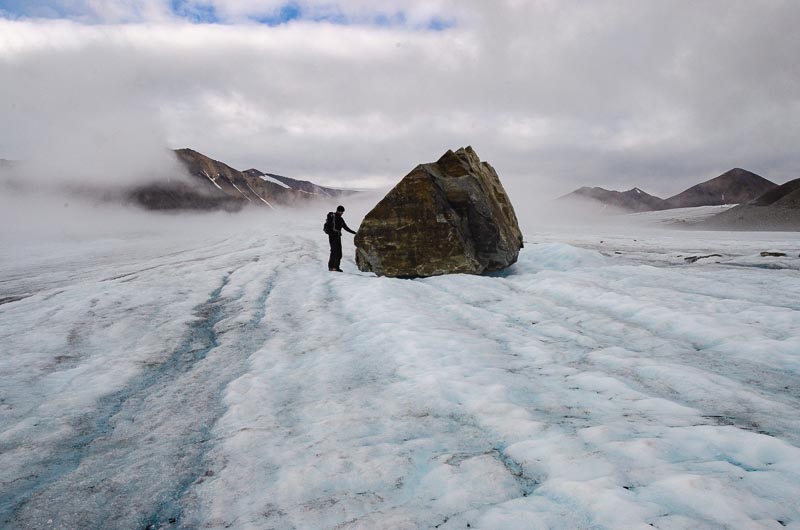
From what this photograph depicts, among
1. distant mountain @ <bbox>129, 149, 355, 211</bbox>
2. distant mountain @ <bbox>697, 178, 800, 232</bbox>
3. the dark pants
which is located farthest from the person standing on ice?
distant mountain @ <bbox>129, 149, 355, 211</bbox>

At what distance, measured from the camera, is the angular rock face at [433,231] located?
12734mm

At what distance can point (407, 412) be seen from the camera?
4.38 metres

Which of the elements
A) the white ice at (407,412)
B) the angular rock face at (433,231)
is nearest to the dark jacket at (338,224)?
the angular rock face at (433,231)

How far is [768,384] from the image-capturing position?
15.5 feet

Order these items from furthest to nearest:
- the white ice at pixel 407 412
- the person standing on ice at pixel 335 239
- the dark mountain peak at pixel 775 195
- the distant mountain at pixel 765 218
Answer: the dark mountain peak at pixel 775 195 → the distant mountain at pixel 765 218 → the person standing on ice at pixel 335 239 → the white ice at pixel 407 412

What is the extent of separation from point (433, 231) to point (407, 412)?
29.3 ft

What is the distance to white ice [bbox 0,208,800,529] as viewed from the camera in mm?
2859

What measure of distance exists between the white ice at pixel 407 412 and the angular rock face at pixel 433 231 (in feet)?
11.8

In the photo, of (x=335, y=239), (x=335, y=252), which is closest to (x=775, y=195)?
(x=335, y=239)

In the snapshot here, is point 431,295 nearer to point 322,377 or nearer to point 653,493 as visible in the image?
point 322,377

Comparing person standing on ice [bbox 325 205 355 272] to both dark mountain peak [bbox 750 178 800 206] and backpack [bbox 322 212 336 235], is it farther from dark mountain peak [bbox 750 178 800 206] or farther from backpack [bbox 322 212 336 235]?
dark mountain peak [bbox 750 178 800 206]

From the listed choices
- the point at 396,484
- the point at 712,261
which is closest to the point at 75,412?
the point at 396,484

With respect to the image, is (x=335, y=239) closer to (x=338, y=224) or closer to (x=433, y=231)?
(x=338, y=224)

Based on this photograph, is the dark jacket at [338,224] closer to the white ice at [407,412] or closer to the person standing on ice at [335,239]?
the person standing on ice at [335,239]
